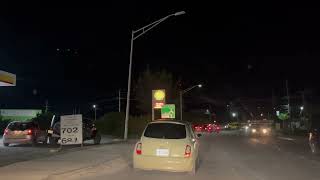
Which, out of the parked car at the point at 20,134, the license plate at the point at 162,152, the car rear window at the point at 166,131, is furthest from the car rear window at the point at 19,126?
the license plate at the point at 162,152

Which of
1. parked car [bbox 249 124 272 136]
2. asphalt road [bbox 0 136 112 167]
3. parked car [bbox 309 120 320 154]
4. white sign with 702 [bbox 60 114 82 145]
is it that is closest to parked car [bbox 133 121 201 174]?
asphalt road [bbox 0 136 112 167]

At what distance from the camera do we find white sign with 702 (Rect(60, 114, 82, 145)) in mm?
25047

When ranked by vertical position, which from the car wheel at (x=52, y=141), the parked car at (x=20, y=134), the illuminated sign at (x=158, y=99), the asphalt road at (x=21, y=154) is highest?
the illuminated sign at (x=158, y=99)

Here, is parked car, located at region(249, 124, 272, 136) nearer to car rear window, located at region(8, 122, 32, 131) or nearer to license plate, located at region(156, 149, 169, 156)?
car rear window, located at region(8, 122, 32, 131)

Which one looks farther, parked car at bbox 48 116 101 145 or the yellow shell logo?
the yellow shell logo

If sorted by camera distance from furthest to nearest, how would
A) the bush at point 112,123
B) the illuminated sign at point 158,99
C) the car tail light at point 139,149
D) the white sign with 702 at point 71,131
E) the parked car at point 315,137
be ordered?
the bush at point 112,123 → the illuminated sign at point 158,99 → the parked car at point 315,137 → the white sign with 702 at point 71,131 → the car tail light at point 139,149

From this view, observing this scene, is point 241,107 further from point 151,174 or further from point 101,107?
point 151,174

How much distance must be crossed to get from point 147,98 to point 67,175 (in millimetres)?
→ 54184

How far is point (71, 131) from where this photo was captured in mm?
25125

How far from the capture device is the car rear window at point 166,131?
55.1 feet

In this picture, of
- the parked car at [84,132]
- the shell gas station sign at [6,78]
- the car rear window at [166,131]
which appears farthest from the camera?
the parked car at [84,132]

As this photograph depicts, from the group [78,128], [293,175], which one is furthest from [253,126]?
[293,175]

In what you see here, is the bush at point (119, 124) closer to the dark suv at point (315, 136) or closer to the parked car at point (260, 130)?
the parked car at point (260, 130)

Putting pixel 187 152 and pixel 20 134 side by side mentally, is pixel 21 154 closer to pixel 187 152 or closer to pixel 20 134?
pixel 20 134
